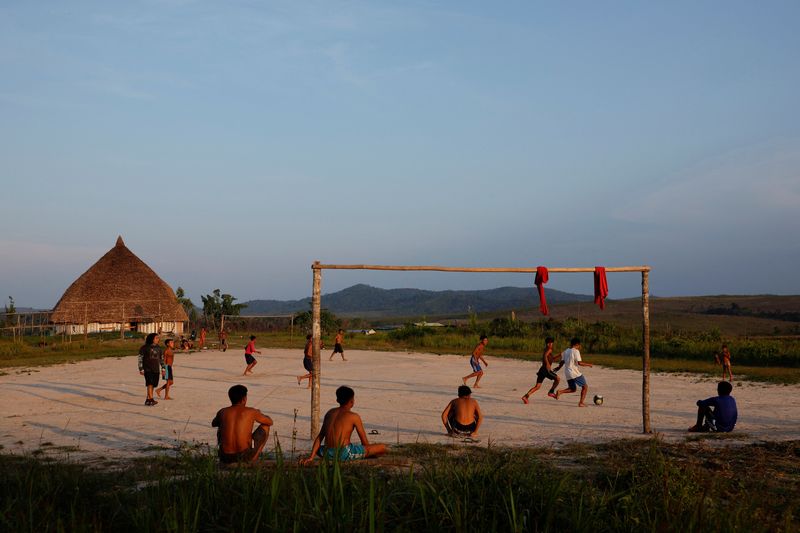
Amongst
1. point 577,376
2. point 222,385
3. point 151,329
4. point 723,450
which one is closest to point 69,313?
point 151,329

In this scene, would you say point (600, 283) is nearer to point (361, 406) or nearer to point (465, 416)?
point (465, 416)

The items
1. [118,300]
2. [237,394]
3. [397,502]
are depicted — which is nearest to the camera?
[397,502]

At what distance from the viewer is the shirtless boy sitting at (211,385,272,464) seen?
29.7 feet

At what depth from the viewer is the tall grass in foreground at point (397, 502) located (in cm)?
608

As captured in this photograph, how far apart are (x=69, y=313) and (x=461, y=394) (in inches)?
1882

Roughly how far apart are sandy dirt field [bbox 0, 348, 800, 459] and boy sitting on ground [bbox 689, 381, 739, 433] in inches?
14.9

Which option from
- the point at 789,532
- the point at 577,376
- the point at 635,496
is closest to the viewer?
Result: the point at 789,532

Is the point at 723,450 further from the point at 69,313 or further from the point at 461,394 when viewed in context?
the point at 69,313

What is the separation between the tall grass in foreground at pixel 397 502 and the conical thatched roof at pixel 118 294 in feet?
149

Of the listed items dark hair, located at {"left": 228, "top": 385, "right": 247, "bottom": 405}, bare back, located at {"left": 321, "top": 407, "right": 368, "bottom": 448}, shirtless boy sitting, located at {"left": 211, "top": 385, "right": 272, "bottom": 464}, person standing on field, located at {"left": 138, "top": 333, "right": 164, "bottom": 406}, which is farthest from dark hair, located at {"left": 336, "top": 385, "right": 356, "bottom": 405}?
person standing on field, located at {"left": 138, "top": 333, "right": 164, "bottom": 406}

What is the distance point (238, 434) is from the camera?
358 inches

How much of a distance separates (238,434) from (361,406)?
7.89 meters

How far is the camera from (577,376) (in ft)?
53.9

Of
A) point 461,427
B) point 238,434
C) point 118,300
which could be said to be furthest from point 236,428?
point 118,300
